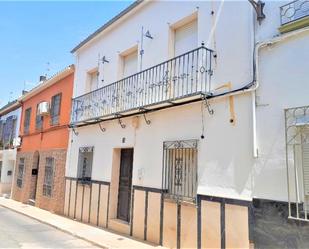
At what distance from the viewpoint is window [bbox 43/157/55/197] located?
44.8ft

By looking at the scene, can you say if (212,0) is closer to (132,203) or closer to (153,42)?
(153,42)

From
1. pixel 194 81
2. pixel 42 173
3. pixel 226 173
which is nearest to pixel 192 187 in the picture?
pixel 226 173

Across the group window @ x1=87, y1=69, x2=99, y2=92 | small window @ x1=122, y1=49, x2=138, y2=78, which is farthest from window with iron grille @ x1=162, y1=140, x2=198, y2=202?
window @ x1=87, y1=69, x2=99, y2=92

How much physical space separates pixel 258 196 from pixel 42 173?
11.9 m

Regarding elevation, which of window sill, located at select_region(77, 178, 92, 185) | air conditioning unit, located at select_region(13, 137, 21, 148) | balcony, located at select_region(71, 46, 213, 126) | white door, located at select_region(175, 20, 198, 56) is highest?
white door, located at select_region(175, 20, 198, 56)

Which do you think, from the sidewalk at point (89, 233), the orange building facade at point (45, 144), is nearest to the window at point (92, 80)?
the orange building facade at point (45, 144)

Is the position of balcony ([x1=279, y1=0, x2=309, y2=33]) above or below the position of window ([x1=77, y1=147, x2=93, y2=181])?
above

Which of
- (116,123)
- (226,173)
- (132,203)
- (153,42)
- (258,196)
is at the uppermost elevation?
(153,42)

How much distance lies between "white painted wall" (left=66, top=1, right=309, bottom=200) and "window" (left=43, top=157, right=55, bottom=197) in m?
6.09

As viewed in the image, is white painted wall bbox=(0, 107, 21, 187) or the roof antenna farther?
white painted wall bbox=(0, 107, 21, 187)

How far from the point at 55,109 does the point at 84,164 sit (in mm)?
4112

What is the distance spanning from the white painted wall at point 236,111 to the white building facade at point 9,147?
13371mm

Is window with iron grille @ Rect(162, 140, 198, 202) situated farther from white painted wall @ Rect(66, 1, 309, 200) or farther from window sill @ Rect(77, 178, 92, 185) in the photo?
window sill @ Rect(77, 178, 92, 185)

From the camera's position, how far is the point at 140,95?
27.8 feet
